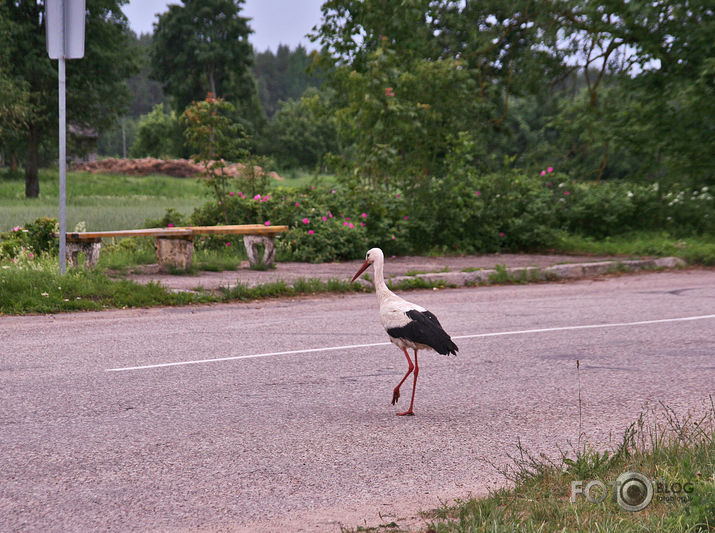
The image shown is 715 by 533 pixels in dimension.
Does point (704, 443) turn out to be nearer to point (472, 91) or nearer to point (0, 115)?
point (472, 91)

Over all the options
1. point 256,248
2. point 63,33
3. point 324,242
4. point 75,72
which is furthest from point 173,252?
point 75,72

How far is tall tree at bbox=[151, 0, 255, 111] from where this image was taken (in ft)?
201

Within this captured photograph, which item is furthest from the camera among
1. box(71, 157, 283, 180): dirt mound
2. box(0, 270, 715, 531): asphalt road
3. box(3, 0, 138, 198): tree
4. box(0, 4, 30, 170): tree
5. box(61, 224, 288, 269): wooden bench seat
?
box(71, 157, 283, 180): dirt mound

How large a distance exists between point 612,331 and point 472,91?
39.2 feet

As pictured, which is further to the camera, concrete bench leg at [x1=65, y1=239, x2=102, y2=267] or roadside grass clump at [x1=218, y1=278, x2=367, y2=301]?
concrete bench leg at [x1=65, y1=239, x2=102, y2=267]

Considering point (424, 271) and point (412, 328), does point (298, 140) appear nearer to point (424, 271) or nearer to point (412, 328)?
point (424, 271)

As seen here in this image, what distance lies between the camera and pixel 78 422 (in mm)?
5305

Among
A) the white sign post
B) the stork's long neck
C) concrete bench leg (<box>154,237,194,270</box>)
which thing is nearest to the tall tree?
concrete bench leg (<box>154,237,194,270</box>)

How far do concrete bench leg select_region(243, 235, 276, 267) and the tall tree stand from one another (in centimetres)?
4896

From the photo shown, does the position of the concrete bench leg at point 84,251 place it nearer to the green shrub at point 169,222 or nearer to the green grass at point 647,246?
the green shrub at point 169,222

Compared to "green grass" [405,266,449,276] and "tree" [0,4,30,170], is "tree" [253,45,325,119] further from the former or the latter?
"green grass" [405,266,449,276]

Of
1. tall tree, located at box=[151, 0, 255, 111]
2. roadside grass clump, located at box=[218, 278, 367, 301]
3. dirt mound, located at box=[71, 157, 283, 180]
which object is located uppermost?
tall tree, located at box=[151, 0, 255, 111]

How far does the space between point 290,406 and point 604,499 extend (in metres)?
2.77

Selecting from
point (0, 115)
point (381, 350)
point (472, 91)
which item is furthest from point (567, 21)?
point (0, 115)
